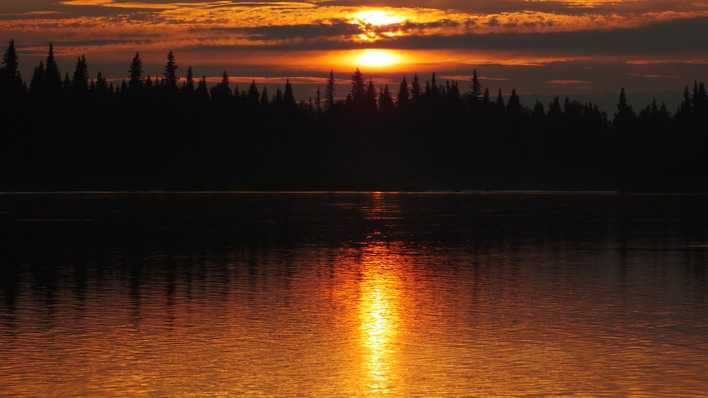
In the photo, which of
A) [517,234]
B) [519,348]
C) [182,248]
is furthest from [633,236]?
[519,348]

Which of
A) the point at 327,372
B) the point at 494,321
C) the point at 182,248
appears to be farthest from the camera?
the point at 182,248

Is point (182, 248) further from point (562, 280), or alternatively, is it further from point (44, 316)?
point (44, 316)

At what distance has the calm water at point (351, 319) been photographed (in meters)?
21.1

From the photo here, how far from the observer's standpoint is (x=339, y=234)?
67.4 m

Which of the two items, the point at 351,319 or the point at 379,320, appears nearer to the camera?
the point at 379,320

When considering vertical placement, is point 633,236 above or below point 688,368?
below

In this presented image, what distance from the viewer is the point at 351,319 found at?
29.1 meters

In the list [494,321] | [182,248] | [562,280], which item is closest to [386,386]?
[494,321]

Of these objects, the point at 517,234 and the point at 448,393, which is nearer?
the point at 448,393

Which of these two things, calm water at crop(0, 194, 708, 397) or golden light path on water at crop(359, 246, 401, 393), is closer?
calm water at crop(0, 194, 708, 397)

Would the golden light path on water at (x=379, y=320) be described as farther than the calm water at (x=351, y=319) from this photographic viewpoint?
Yes

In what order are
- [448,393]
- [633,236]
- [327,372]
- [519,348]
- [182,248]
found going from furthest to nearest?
[633,236]
[182,248]
[519,348]
[327,372]
[448,393]

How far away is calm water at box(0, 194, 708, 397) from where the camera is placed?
21125 mm

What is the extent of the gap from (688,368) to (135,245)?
38015 millimetres
